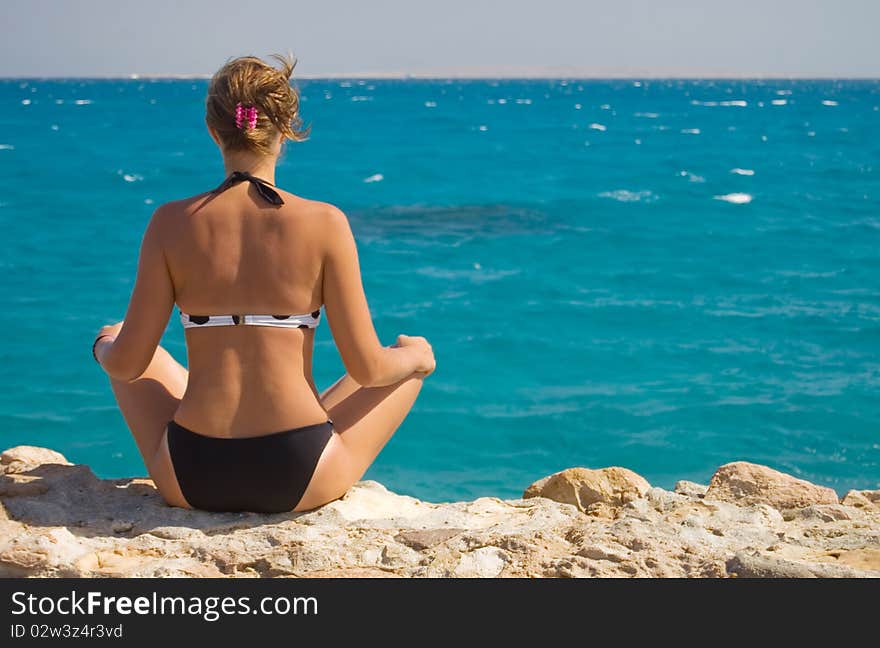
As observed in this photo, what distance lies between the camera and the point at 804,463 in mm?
8312

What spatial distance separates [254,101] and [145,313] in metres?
0.70

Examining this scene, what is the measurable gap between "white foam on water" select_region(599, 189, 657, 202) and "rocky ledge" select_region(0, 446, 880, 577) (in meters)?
20.9

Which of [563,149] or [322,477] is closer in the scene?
[322,477]

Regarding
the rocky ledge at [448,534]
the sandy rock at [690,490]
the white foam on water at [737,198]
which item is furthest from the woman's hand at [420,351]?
the white foam on water at [737,198]

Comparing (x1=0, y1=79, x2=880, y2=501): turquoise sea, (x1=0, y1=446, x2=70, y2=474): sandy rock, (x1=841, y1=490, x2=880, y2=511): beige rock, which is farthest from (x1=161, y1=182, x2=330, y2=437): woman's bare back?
(x1=841, y1=490, x2=880, y2=511): beige rock

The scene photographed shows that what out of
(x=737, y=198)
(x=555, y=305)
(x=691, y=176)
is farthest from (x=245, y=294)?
(x=691, y=176)

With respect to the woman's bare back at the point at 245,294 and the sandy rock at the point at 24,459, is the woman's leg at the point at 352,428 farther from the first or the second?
the sandy rock at the point at 24,459

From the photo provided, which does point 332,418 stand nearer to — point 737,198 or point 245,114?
point 245,114

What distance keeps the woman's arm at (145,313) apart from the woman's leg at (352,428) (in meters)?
0.62

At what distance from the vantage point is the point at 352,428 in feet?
10.6

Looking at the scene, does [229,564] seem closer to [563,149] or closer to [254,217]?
[254,217]

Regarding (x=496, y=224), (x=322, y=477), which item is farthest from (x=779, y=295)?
(x=322, y=477)
